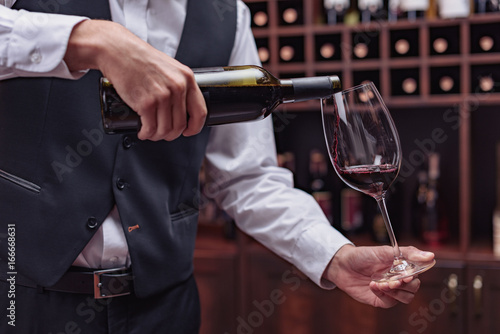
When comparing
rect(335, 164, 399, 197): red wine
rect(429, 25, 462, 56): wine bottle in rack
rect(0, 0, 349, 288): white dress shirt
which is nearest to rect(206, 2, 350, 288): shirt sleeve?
rect(0, 0, 349, 288): white dress shirt

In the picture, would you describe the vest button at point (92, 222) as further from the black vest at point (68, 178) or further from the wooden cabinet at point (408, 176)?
the wooden cabinet at point (408, 176)

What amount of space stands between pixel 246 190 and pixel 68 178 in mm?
372

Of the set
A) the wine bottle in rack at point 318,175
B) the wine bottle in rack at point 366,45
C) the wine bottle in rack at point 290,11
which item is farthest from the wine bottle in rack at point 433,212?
the wine bottle in rack at point 290,11

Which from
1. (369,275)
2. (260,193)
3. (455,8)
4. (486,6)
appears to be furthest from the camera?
(486,6)

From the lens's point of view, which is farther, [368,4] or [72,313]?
[368,4]

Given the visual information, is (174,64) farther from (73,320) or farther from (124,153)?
(73,320)

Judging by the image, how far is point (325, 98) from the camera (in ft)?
2.65

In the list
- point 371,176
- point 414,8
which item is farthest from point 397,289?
point 414,8

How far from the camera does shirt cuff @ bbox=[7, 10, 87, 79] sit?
630 millimetres

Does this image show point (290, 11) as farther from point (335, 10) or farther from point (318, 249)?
point (318, 249)

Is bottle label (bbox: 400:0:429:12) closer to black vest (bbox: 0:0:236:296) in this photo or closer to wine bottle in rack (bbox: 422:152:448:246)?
wine bottle in rack (bbox: 422:152:448:246)

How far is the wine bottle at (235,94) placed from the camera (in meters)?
0.67

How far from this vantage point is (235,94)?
755mm

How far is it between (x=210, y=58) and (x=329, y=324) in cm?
142
